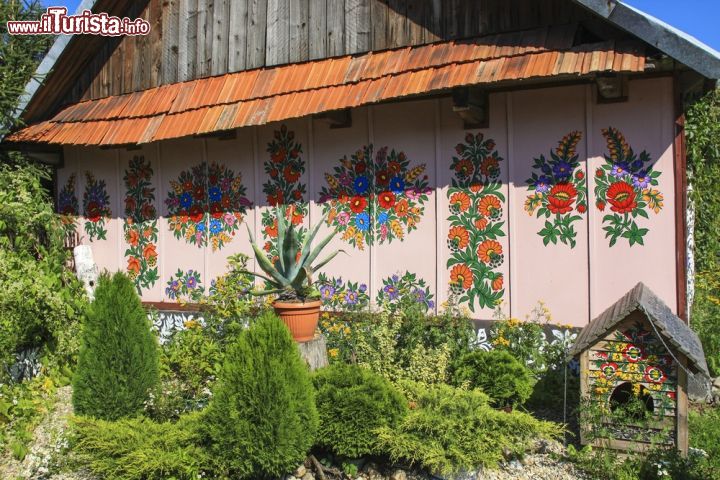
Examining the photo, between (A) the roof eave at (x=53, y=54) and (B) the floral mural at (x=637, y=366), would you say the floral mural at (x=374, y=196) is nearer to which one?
(B) the floral mural at (x=637, y=366)

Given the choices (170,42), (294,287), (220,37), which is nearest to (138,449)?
(294,287)

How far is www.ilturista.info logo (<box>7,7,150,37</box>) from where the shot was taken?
29.1 feet

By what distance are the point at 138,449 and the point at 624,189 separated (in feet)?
14.9

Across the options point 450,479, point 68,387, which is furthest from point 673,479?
point 68,387

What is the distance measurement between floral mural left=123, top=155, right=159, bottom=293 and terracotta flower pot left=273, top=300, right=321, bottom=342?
139 inches

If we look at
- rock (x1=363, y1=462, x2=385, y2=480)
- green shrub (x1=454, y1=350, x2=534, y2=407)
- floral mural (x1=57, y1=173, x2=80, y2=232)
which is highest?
floral mural (x1=57, y1=173, x2=80, y2=232)

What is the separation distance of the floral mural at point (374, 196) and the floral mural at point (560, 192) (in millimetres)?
1155

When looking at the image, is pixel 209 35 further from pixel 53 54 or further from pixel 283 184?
pixel 283 184

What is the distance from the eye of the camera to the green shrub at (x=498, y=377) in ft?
18.7

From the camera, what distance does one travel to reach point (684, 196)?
228 inches

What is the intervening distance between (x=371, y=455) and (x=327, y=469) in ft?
1.11

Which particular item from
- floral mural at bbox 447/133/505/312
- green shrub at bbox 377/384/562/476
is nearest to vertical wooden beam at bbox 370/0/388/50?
→ floral mural at bbox 447/133/505/312

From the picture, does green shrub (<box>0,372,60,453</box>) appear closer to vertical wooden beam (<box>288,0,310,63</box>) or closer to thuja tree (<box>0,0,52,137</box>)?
thuja tree (<box>0,0,52,137</box>)

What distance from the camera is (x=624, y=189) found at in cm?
602
